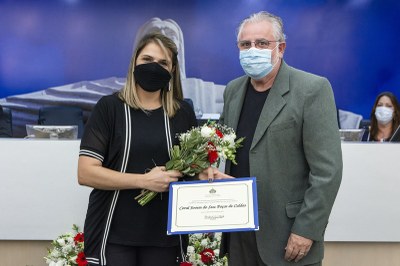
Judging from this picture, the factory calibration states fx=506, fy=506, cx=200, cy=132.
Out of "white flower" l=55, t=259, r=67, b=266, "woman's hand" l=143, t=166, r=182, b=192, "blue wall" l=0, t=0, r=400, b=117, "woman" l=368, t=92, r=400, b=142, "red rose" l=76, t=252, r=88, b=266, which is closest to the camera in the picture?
"woman's hand" l=143, t=166, r=182, b=192

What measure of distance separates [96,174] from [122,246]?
30cm

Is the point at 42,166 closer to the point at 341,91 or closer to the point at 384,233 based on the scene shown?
the point at 384,233

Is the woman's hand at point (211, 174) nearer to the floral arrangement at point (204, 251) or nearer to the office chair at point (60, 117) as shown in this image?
the floral arrangement at point (204, 251)

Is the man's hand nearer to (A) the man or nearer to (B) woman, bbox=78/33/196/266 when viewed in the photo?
(A) the man

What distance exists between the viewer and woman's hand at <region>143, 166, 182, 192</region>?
193 cm

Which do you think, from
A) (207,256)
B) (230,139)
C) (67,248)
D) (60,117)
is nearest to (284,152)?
(230,139)

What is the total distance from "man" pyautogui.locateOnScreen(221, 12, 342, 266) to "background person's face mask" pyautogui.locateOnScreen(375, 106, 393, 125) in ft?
10.5

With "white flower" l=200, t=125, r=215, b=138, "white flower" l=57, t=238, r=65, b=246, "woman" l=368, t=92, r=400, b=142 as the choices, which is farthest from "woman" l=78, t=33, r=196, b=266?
"woman" l=368, t=92, r=400, b=142

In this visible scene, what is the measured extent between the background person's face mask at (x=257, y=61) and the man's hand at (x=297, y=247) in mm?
663

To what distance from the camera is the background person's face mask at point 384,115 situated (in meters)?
4.96

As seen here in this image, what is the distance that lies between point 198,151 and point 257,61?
17.0 inches

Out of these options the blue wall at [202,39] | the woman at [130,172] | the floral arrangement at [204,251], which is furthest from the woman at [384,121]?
the woman at [130,172]

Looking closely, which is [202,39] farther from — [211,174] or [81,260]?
[211,174]

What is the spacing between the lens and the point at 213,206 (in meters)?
1.97
